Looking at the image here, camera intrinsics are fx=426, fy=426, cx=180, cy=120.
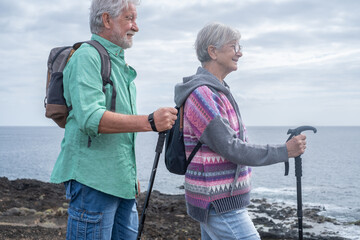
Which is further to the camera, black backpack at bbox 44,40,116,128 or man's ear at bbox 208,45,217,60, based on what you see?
man's ear at bbox 208,45,217,60

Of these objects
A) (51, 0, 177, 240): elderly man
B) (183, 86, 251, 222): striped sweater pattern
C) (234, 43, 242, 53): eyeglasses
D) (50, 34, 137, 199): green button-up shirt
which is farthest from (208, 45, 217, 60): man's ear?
(50, 34, 137, 199): green button-up shirt

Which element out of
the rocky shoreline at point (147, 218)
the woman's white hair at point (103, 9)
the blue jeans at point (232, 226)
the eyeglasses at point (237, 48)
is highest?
the woman's white hair at point (103, 9)

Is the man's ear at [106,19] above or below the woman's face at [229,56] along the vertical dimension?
above

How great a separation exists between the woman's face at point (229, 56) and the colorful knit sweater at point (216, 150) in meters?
0.18

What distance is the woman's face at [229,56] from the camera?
11.3 ft

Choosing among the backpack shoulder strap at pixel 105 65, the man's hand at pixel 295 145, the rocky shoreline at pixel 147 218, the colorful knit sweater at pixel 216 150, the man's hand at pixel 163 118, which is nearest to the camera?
the man's hand at pixel 163 118

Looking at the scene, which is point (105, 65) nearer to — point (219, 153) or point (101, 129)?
point (101, 129)

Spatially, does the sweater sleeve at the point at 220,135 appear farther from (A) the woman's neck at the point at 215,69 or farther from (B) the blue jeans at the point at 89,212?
(B) the blue jeans at the point at 89,212

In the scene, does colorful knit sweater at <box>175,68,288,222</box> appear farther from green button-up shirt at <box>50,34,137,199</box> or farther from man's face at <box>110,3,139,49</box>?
man's face at <box>110,3,139,49</box>

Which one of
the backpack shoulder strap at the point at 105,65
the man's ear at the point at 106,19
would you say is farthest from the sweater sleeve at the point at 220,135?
the man's ear at the point at 106,19

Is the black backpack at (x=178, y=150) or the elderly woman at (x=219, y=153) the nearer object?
the elderly woman at (x=219, y=153)

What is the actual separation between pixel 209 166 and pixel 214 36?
3.45 ft

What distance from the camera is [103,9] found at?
3172 mm

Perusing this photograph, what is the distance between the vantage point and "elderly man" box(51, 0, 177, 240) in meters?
2.82
